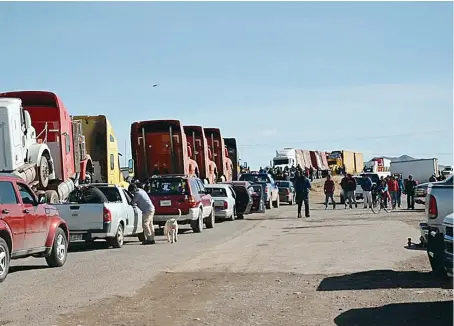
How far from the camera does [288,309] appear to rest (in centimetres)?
962

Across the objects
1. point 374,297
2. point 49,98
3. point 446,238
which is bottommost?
point 374,297

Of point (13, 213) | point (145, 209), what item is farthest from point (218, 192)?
point (13, 213)

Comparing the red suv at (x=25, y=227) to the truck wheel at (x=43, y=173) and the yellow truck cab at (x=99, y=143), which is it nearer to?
the truck wheel at (x=43, y=173)

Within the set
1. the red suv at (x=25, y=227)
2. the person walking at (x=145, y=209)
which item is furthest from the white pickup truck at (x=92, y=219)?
the red suv at (x=25, y=227)

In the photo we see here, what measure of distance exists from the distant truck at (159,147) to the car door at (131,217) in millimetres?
11457

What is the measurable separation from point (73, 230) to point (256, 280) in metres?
7.07

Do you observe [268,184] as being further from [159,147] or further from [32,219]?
[32,219]

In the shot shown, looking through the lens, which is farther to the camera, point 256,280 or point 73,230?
point 73,230

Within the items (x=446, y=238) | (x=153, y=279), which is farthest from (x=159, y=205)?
(x=446, y=238)

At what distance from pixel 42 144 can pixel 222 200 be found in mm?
9001

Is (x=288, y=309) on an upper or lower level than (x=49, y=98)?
lower

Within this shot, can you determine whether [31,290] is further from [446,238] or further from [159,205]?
[159,205]

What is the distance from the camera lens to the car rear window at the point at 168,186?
23.4 meters

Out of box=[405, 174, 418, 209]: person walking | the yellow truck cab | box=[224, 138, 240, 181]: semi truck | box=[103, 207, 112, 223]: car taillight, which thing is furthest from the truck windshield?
box=[103, 207, 112, 223]: car taillight
